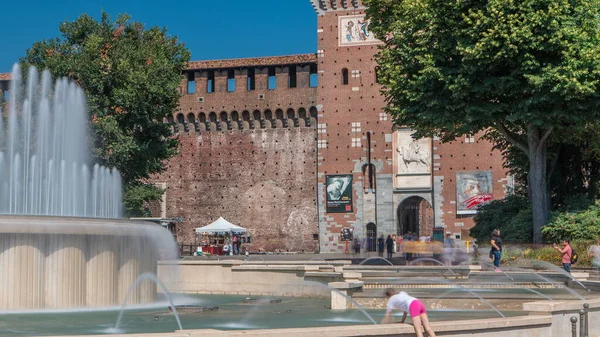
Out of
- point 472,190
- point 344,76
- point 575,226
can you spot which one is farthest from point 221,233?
point 575,226

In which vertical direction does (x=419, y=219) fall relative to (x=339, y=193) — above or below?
below

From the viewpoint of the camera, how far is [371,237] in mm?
42281

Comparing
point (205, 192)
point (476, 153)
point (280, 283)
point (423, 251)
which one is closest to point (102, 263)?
point (280, 283)

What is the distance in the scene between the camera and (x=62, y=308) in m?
12.9

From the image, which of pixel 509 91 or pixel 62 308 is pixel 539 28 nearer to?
pixel 509 91

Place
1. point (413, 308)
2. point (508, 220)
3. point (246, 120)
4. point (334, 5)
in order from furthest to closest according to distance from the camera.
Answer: point (246, 120)
point (334, 5)
point (508, 220)
point (413, 308)

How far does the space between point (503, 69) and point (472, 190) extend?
59.1 ft

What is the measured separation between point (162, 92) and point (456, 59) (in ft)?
35.4

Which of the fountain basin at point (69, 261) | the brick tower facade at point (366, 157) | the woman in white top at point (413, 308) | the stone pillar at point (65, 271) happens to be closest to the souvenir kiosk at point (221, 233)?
the brick tower facade at point (366, 157)

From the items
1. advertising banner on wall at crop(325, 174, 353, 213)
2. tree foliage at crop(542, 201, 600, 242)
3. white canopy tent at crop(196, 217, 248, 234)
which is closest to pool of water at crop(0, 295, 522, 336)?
tree foliage at crop(542, 201, 600, 242)

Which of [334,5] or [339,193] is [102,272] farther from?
[334,5]

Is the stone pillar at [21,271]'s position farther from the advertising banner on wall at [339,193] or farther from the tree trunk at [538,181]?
the advertising banner on wall at [339,193]

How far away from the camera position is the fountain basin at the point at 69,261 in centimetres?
1243

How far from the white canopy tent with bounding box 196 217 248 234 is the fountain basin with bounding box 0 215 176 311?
1059 inches
